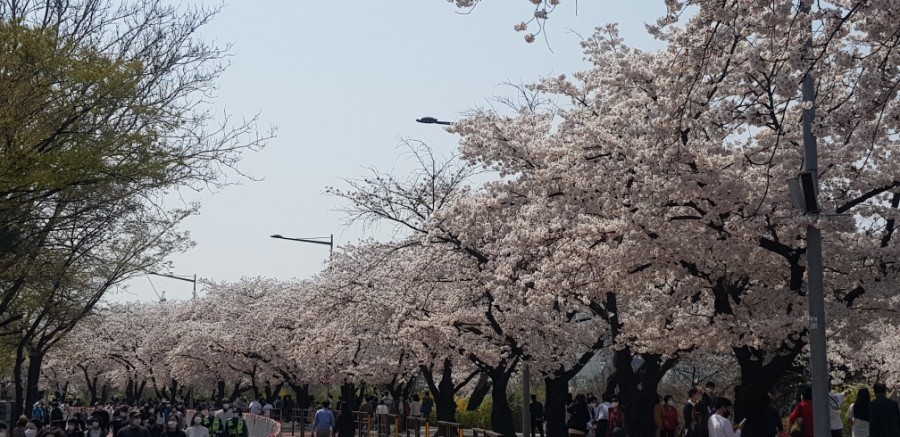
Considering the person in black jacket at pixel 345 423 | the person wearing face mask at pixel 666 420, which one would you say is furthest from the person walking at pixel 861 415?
the person in black jacket at pixel 345 423

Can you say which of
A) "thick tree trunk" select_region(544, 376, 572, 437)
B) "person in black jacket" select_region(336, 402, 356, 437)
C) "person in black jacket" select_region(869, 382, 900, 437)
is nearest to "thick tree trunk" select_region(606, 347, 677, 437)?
"thick tree trunk" select_region(544, 376, 572, 437)

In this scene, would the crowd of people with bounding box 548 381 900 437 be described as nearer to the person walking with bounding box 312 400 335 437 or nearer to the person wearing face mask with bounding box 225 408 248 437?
the person walking with bounding box 312 400 335 437

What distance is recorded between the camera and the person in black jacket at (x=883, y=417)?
582 inches

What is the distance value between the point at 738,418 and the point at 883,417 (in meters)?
3.42

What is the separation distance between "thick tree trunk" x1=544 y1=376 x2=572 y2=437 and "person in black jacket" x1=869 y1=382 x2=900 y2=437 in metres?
12.6

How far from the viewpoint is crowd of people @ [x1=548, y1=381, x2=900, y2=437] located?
14.8m

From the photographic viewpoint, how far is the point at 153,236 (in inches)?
1225

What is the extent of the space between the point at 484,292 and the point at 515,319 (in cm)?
170

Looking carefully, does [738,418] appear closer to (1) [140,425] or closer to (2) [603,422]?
(2) [603,422]

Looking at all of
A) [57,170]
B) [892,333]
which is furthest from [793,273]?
[892,333]

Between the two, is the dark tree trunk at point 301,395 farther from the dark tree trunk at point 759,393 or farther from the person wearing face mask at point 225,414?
the dark tree trunk at point 759,393

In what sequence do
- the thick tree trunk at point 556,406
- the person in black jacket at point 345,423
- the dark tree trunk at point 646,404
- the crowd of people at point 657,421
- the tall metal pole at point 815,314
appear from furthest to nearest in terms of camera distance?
the person in black jacket at point 345,423 → the thick tree trunk at point 556,406 → the dark tree trunk at point 646,404 → the crowd of people at point 657,421 → the tall metal pole at point 815,314

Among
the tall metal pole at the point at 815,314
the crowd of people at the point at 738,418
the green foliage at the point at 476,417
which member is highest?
the tall metal pole at the point at 815,314

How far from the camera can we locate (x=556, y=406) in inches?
1077
